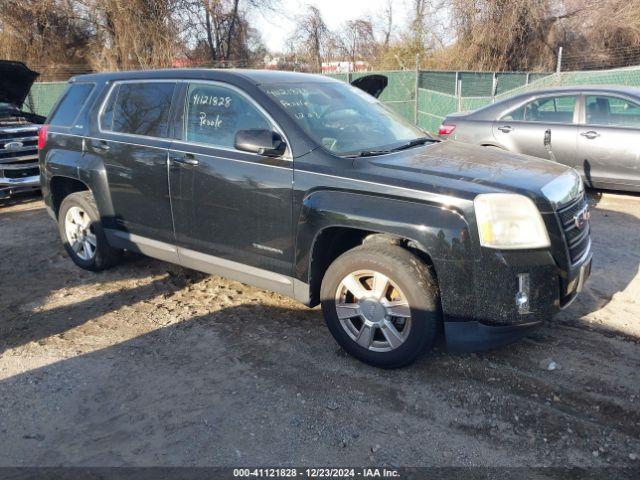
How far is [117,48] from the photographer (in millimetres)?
25453

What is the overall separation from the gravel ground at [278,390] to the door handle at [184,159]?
1259 millimetres

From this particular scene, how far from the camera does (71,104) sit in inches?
215

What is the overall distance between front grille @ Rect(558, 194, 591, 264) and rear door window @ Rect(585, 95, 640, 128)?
14.1 ft

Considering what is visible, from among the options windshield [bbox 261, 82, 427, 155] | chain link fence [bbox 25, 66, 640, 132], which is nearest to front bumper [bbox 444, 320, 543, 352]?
windshield [bbox 261, 82, 427, 155]

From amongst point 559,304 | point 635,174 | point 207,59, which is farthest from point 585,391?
point 207,59

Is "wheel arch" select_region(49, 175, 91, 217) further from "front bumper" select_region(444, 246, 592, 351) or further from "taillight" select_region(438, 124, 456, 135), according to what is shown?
"taillight" select_region(438, 124, 456, 135)

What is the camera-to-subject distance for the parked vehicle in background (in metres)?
8.74

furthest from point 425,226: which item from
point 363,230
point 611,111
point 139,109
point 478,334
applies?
point 611,111

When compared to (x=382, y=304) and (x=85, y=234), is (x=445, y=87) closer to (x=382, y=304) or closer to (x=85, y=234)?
(x=85, y=234)

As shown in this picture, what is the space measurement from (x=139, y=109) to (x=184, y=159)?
2.90ft

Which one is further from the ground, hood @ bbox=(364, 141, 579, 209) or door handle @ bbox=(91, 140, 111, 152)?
door handle @ bbox=(91, 140, 111, 152)

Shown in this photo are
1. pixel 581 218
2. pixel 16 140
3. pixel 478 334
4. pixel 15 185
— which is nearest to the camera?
pixel 478 334

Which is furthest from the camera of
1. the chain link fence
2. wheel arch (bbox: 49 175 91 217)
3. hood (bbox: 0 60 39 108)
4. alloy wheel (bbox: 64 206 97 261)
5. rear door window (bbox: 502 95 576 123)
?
the chain link fence

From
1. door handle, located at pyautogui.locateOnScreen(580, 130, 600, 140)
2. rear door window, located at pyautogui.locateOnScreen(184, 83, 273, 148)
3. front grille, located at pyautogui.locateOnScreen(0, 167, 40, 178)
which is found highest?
rear door window, located at pyautogui.locateOnScreen(184, 83, 273, 148)
